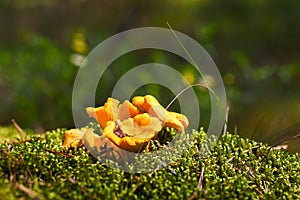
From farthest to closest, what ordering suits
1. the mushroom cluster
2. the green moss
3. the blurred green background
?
1. the blurred green background
2. the mushroom cluster
3. the green moss

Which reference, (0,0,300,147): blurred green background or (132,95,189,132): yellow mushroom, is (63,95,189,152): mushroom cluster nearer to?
(132,95,189,132): yellow mushroom

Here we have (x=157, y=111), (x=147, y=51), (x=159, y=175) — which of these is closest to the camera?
(x=159, y=175)

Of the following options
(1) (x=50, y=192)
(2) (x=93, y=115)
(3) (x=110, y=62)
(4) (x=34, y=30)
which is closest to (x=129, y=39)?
(3) (x=110, y=62)

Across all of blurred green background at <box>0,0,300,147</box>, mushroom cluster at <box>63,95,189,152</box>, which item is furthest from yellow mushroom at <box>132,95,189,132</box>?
blurred green background at <box>0,0,300,147</box>

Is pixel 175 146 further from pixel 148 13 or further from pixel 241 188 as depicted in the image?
pixel 148 13

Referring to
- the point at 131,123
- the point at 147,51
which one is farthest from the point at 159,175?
the point at 147,51

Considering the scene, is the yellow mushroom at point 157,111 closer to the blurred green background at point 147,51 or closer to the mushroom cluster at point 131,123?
the mushroom cluster at point 131,123

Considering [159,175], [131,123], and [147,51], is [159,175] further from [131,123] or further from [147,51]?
[147,51]

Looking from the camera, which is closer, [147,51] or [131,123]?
[131,123]
